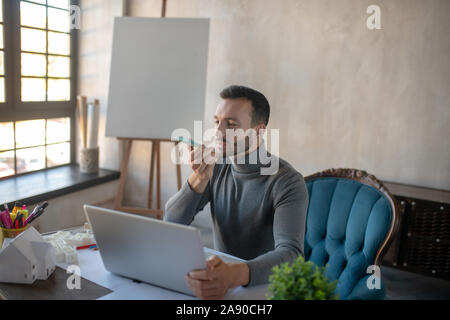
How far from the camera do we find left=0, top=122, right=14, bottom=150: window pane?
3.02 meters

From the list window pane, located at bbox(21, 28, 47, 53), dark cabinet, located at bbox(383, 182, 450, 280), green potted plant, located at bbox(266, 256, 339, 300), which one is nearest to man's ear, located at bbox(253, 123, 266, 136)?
green potted plant, located at bbox(266, 256, 339, 300)

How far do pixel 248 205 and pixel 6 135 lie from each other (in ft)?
7.42

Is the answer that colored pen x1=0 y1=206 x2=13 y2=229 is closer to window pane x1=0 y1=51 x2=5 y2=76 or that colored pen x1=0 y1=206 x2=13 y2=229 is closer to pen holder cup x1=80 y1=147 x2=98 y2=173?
window pane x1=0 y1=51 x2=5 y2=76

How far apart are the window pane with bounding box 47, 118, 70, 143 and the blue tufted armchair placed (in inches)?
98.6

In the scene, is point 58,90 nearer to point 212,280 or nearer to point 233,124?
point 233,124

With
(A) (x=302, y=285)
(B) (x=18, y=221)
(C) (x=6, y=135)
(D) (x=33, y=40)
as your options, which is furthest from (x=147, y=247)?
(D) (x=33, y=40)

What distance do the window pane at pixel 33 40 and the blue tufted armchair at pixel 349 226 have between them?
245 centimetres

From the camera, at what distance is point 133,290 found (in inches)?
45.3

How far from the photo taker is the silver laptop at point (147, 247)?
1027mm

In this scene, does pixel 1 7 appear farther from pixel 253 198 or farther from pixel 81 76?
pixel 253 198

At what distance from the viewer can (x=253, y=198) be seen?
1605 mm

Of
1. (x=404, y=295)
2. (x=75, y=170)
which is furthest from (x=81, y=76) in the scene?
(x=404, y=295)

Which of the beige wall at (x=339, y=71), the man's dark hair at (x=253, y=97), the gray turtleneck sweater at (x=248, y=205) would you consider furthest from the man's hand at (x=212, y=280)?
the beige wall at (x=339, y=71)

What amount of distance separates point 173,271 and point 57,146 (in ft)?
9.36
